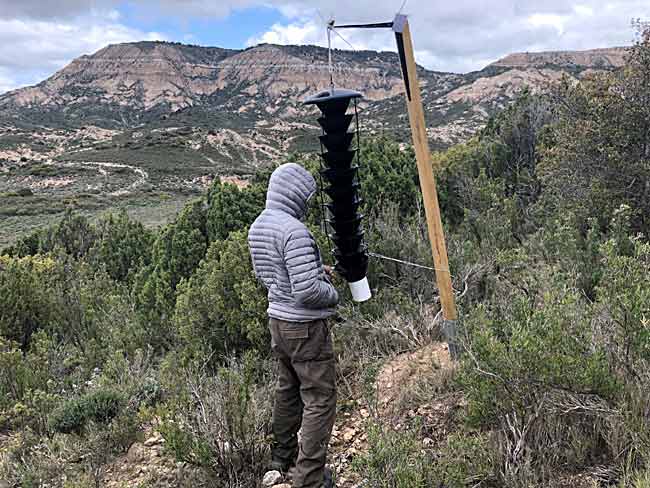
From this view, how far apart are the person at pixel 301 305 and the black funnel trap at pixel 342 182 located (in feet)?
0.77

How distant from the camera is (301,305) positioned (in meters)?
2.83

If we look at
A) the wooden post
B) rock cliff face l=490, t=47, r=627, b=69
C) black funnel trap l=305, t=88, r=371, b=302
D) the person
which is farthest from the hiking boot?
rock cliff face l=490, t=47, r=627, b=69

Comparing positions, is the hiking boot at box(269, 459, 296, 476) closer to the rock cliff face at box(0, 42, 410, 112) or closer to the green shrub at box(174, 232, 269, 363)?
the green shrub at box(174, 232, 269, 363)

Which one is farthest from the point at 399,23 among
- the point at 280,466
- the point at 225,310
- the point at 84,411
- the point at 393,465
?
the point at 84,411

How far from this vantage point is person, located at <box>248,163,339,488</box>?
2754mm

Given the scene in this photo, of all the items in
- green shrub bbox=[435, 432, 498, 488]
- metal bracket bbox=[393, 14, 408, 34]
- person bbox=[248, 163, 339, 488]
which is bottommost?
green shrub bbox=[435, 432, 498, 488]

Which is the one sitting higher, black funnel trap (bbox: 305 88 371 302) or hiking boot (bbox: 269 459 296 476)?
black funnel trap (bbox: 305 88 371 302)

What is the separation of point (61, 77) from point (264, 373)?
188 metres

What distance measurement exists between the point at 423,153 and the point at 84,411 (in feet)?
9.25

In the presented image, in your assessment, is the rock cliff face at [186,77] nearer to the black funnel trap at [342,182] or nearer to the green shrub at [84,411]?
the green shrub at [84,411]

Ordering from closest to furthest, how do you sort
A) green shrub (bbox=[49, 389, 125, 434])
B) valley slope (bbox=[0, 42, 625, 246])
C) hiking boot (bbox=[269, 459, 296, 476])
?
hiking boot (bbox=[269, 459, 296, 476]) → green shrub (bbox=[49, 389, 125, 434]) → valley slope (bbox=[0, 42, 625, 246])

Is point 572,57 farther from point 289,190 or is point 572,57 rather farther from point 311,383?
point 311,383

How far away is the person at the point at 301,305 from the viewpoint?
9.04ft

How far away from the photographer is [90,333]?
23.2 ft
